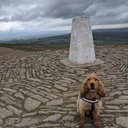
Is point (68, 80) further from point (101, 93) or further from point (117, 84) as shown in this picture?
point (101, 93)

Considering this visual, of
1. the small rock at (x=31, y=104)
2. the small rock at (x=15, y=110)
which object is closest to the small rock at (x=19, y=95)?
the small rock at (x=31, y=104)

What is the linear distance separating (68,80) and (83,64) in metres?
2.18

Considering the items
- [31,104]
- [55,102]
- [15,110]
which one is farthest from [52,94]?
[15,110]

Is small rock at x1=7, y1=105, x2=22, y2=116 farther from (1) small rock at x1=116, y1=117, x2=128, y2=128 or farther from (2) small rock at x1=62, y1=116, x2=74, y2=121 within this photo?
(1) small rock at x1=116, y1=117, x2=128, y2=128

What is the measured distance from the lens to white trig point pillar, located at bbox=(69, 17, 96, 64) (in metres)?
9.30

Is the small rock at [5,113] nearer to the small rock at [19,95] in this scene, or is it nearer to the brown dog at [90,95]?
the small rock at [19,95]

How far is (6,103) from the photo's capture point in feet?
18.6

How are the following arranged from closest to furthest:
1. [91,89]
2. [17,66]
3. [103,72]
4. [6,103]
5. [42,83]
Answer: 1. [91,89]
2. [6,103]
3. [42,83]
4. [103,72]
5. [17,66]

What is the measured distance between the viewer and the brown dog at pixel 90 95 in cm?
397

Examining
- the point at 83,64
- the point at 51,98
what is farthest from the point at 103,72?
the point at 51,98

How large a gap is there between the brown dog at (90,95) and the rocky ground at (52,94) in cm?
24

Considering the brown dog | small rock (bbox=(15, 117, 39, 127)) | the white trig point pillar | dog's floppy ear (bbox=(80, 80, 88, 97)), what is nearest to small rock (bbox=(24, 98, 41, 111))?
small rock (bbox=(15, 117, 39, 127))

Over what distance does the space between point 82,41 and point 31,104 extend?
463 cm

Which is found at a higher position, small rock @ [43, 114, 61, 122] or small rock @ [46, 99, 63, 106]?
small rock @ [46, 99, 63, 106]
